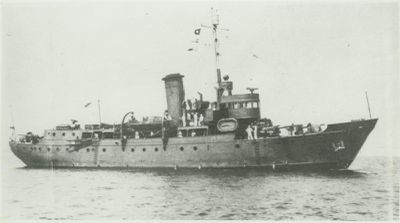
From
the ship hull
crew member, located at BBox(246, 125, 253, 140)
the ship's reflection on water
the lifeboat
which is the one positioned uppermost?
the lifeboat

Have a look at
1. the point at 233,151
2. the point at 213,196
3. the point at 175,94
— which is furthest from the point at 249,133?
the point at 213,196

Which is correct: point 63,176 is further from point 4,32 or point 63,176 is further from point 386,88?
point 386,88

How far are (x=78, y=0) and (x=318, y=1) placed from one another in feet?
30.1

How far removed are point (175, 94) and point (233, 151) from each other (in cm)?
662

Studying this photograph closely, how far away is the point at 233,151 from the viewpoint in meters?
25.9

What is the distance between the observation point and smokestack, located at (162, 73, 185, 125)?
30.1 meters

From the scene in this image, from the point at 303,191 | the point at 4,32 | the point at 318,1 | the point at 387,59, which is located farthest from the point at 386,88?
the point at 4,32

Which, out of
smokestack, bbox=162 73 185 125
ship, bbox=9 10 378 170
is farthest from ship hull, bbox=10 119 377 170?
smokestack, bbox=162 73 185 125

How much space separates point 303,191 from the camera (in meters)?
18.8

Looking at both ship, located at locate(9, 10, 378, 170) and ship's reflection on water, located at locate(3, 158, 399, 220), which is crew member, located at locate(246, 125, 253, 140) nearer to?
ship, located at locate(9, 10, 378, 170)

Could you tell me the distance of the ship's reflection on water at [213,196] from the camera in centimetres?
1588

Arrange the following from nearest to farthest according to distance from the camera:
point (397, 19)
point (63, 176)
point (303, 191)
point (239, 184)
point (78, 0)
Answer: point (397, 19) → point (78, 0) → point (303, 191) → point (239, 184) → point (63, 176)

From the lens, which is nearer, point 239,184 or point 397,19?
point 397,19

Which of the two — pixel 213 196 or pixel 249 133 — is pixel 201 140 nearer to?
pixel 249 133
